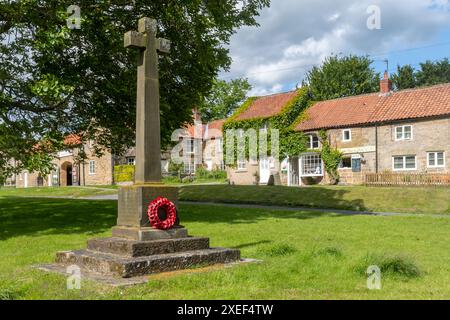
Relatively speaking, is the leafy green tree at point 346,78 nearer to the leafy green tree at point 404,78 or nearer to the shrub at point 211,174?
the leafy green tree at point 404,78

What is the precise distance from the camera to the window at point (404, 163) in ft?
125

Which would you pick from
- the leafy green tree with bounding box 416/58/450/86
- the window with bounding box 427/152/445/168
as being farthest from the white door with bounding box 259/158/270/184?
the leafy green tree with bounding box 416/58/450/86

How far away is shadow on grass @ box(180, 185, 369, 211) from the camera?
2576 centimetres

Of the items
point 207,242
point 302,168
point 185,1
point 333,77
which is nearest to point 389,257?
point 207,242

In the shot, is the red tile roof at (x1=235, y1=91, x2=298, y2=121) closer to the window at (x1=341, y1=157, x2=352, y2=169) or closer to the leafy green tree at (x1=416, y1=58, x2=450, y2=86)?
the window at (x1=341, y1=157, x2=352, y2=169)

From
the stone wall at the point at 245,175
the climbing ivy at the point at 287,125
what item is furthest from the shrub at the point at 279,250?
the stone wall at the point at 245,175

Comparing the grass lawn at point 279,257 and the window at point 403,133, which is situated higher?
the window at point 403,133

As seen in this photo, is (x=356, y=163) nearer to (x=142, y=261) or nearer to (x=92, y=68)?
(x=92, y=68)

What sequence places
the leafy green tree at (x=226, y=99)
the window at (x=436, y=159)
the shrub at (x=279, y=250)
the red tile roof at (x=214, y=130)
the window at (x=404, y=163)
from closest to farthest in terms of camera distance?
1. the shrub at (x=279, y=250)
2. the window at (x=436, y=159)
3. the window at (x=404, y=163)
4. the red tile roof at (x=214, y=130)
5. the leafy green tree at (x=226, y=99)

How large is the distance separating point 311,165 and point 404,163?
26.8ft

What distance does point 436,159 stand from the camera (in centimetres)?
3688

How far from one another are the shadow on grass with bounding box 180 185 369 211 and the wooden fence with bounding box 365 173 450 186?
5895 mm

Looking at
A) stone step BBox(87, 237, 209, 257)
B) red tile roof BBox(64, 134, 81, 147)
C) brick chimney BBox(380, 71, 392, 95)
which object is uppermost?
brick chimney BBox(380, 71, 392, 95)

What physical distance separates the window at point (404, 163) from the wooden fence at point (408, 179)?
5.25m
